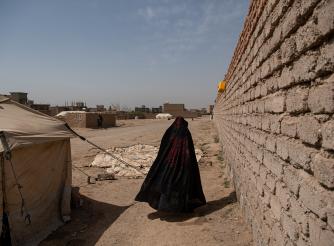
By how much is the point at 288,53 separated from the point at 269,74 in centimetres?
62

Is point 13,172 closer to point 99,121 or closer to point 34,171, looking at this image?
point 34,171

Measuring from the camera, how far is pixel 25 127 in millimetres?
4945

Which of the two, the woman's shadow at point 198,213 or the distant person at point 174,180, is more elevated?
the distant person at point 174,180

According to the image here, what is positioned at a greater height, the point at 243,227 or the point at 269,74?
the point at 269,74

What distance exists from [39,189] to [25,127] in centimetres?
100

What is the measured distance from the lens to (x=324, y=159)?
1539 millimetres

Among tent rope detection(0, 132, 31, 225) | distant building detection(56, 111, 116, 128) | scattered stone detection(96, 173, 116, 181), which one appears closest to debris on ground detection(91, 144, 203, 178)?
scattered stone detection(96, 173, 116, 181)

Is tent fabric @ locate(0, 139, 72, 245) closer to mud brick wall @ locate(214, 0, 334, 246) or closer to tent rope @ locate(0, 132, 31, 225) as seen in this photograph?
tent rope @ locate(0, 132, 31, 225)

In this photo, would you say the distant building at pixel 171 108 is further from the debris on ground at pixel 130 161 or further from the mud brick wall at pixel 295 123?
the mud brick wall at pixel 295 123

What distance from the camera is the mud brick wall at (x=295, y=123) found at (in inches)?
60.1

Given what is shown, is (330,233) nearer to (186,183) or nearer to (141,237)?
(141,237)

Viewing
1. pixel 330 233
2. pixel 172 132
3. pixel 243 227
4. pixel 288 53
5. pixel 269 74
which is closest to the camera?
pixel 330 233

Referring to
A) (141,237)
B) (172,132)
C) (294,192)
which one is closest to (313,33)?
(294,192)

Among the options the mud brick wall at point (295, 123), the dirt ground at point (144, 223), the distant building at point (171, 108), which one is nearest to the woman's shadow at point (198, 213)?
the dirt ground at point (144, 223)
